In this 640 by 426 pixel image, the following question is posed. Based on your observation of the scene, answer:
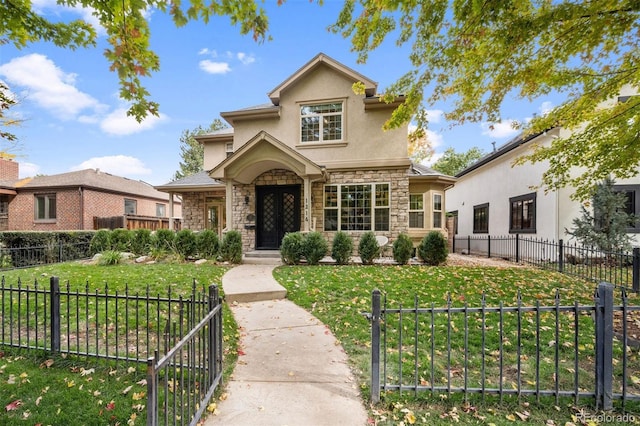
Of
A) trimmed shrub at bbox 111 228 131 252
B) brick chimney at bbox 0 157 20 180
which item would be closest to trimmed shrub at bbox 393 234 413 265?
trimmed shrub at bbox 111 228 131 252

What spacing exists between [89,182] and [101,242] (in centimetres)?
1028

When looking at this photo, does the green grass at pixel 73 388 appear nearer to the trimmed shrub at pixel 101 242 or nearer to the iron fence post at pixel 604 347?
the iron fence post at pixel 604 347

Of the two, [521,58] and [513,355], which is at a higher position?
[521,58]

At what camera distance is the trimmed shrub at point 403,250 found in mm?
10016

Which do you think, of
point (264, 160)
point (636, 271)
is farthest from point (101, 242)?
point (636, 271)

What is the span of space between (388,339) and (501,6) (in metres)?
5.22

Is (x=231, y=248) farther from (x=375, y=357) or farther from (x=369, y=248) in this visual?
(x=375, y=357)

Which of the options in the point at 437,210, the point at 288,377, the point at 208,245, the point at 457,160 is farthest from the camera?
the point at 457,160

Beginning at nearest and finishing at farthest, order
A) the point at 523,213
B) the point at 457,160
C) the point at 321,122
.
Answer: the point at 321,122 → the point at 523,213 → the point at 457,160

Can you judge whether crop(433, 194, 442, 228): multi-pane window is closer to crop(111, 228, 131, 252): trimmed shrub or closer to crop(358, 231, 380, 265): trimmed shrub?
crop(358, 231, 380, 265): trimmed shrub

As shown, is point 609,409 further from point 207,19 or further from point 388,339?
point 207,19

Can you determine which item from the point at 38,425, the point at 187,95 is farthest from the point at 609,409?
the point at 187,95

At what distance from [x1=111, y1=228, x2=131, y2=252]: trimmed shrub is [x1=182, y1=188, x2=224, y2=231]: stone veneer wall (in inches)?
154

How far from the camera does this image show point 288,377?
334 centimetres
